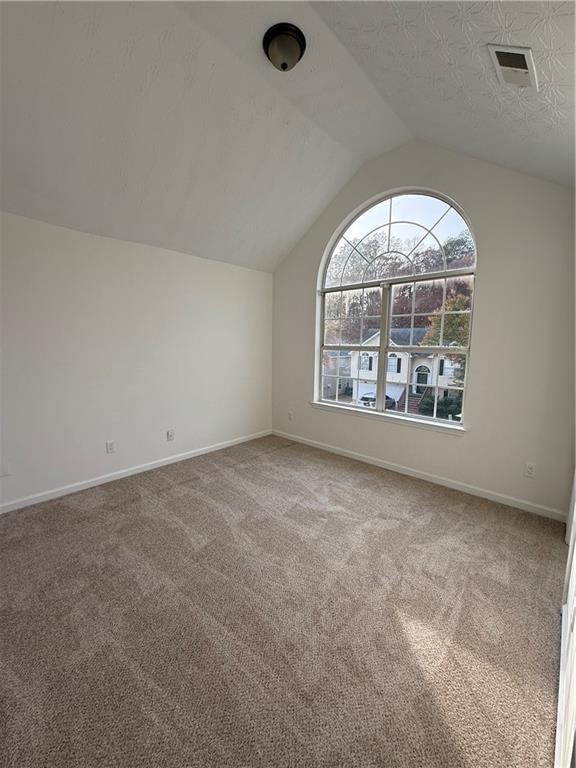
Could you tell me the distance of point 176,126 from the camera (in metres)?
2.36

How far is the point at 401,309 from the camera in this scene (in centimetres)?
339

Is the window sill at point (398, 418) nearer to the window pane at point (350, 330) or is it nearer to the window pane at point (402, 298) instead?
the window pane at point (350, 330)

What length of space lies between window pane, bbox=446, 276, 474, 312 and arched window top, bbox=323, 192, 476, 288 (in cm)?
11

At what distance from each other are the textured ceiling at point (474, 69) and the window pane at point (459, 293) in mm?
871

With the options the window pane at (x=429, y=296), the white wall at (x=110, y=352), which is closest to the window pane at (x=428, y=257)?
the window pane at (x=429, y=296)

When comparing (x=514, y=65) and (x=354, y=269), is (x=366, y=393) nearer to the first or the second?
(x=354, y=269)

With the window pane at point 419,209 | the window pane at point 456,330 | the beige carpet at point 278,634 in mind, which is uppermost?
the window pane at point 419,209

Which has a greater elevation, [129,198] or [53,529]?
[129,198]

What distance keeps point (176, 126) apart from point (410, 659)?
3513 millimetres

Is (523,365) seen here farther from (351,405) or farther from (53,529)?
(53,529)

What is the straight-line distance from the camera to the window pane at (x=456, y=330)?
2955 mm

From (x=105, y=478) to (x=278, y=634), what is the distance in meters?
2.35

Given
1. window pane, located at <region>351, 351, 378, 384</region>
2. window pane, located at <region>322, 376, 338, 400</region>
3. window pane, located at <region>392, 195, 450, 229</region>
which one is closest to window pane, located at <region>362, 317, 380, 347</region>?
window pane, located at <region>351, 351, 378, 384</region>

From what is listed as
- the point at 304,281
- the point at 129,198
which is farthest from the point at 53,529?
the point at 304,281
